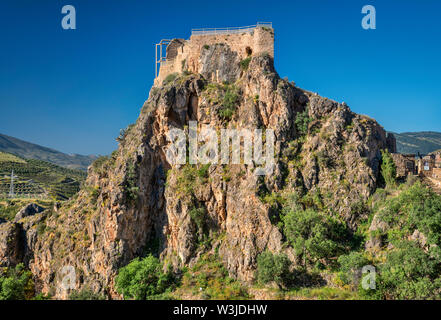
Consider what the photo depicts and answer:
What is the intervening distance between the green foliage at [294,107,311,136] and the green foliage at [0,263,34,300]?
4043cm

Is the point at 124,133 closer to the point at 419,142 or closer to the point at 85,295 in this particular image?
the point at 85,295

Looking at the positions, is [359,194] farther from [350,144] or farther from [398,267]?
[398,267]

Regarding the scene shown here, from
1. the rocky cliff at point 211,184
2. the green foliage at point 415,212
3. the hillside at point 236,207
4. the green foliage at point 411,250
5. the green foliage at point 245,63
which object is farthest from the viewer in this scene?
the green foliage at point 245,63

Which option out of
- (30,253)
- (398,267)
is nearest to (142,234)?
(30,253)

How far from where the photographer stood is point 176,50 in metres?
57.0

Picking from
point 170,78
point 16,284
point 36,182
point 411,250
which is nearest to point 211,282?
point 411,250

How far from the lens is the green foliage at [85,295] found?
41.8 meters

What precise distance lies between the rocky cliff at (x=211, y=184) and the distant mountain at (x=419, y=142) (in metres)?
113

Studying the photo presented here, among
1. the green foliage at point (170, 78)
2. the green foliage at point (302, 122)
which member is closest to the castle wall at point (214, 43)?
the green foliage at point (170, 78)

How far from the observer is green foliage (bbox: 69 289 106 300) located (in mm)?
41750

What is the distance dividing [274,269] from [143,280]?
48.0ft

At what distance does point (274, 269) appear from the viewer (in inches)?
1423

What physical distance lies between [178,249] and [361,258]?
20539 millimetres

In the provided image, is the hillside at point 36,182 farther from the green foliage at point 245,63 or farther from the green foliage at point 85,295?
the green foliage at point 245,63
